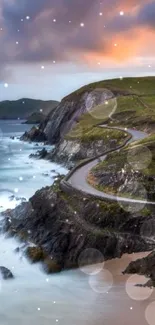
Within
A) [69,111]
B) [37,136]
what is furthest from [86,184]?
[37,136]

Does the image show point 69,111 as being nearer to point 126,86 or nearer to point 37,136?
point 37,136

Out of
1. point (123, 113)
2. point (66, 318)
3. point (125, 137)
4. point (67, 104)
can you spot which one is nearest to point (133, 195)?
point (66, 318)

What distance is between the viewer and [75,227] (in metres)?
38.1

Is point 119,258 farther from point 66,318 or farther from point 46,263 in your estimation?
point 66,318

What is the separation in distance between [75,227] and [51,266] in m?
4.91

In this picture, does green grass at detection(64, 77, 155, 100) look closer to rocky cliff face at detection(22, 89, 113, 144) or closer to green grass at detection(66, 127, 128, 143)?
rocky cliff face at detection(22, 89, 113, 144)

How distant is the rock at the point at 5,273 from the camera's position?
32.6 m

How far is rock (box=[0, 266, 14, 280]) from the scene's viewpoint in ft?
107

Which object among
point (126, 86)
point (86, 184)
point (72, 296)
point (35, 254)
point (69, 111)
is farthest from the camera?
point (126, 86)

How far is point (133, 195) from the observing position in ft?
140

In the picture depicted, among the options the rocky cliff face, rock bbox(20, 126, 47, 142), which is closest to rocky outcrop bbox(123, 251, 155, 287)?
the rocky cliff face

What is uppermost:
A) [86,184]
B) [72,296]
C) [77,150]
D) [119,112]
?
[72,296]

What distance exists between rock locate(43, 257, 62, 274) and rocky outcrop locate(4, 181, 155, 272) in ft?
0.25

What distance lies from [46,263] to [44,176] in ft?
133
